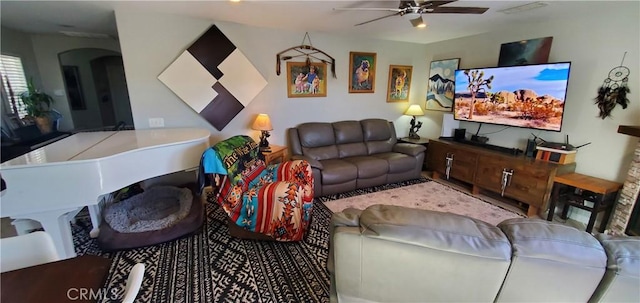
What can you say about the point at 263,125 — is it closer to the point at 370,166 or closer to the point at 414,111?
the point at 370,166

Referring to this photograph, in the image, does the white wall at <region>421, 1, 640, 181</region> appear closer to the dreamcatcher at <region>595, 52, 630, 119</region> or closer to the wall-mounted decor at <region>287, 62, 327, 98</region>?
the dreamcatcher at <region>595, 52, 630, 119</region>

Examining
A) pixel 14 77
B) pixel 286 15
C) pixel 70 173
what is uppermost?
pixel 286 15

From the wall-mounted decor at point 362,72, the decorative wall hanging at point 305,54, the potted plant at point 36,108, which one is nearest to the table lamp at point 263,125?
the decorative wall hanging at point 305,54

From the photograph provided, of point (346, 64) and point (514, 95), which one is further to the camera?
point (346, 64)

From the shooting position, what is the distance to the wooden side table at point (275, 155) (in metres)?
3.32

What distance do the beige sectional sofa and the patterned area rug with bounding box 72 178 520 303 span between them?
931 millimetres

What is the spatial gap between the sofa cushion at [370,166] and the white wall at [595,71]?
6.34ft

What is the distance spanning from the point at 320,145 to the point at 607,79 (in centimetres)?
331

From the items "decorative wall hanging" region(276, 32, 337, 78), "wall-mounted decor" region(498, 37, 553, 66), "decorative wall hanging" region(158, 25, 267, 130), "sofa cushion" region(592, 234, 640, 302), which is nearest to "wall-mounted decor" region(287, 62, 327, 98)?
"decorative wall hanging" region(276, 32, 337, 78)

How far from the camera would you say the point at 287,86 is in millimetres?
3855

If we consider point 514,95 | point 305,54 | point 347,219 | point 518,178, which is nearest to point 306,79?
point 305,54

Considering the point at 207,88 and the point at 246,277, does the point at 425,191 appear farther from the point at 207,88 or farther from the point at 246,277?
the point at 207,88

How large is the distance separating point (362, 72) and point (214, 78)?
2.36 metres

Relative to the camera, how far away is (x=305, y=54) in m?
3.87
